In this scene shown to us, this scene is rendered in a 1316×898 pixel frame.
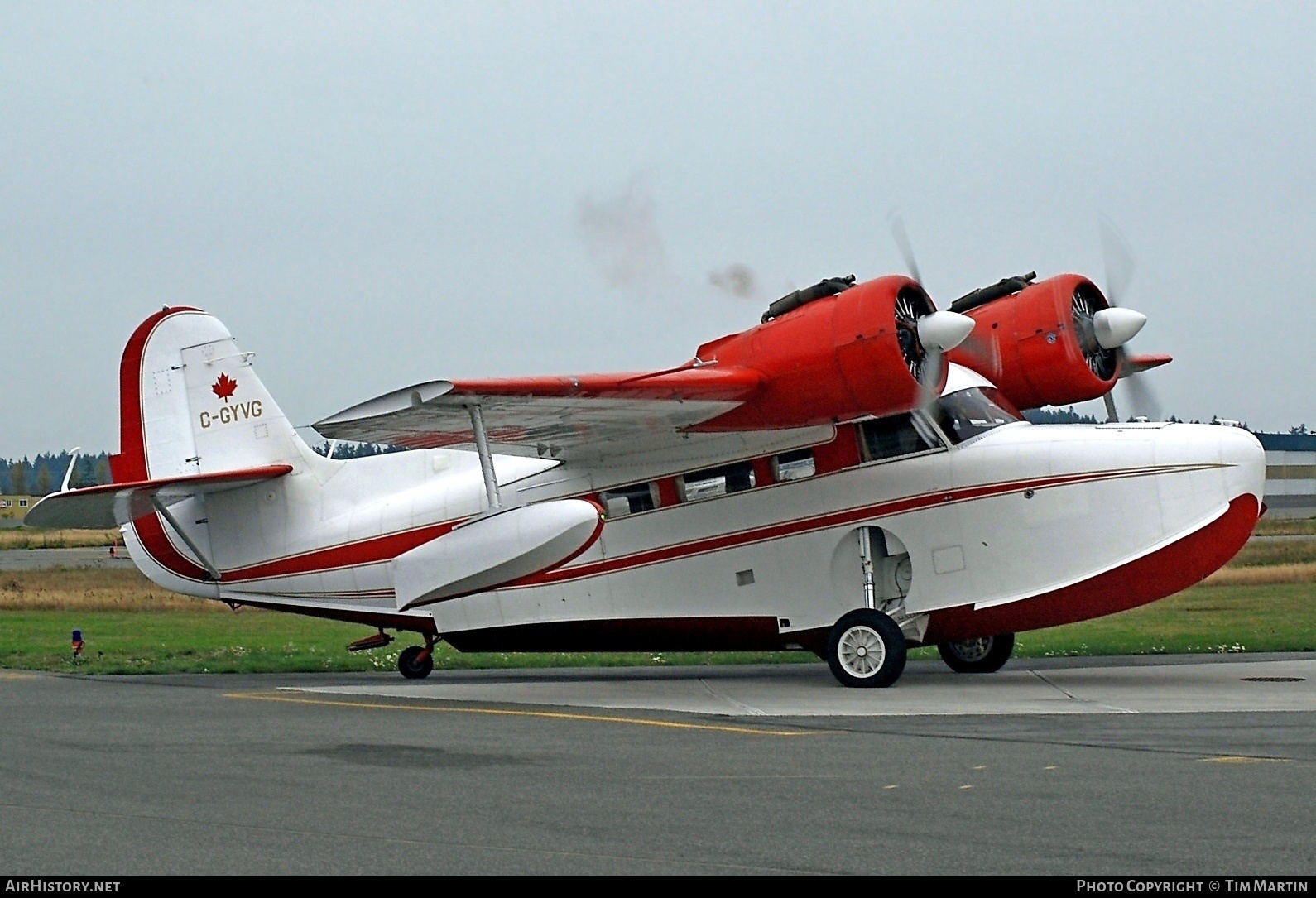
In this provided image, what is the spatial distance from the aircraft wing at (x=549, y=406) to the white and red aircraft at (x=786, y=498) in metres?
0.04

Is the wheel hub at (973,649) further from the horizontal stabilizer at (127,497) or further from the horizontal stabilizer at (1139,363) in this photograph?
the horizontal stabilizer at (127,497)

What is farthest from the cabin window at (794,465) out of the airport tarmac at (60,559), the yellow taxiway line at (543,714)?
the airport tarmac at (60,559)

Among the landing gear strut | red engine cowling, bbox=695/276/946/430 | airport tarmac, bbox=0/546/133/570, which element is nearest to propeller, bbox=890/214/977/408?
red engine cowling, bbox=695/276/946/430

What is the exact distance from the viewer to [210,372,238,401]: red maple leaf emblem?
2025 centimetres

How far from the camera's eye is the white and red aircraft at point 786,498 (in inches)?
588

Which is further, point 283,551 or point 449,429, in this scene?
point 283,551

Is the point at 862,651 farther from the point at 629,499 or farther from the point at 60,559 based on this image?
the point at 60,559

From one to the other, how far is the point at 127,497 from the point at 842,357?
31.0 ft

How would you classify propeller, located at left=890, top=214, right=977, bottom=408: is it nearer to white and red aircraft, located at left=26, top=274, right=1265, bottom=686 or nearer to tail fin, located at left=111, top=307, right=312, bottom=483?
white and red aircraft, located at left=26, top=274, right=1265, bottom=686

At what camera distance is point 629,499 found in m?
17.5

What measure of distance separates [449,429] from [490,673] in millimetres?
5262

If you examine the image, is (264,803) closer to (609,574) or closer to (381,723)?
(381,723)

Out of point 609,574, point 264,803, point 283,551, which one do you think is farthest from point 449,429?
point 264,803
